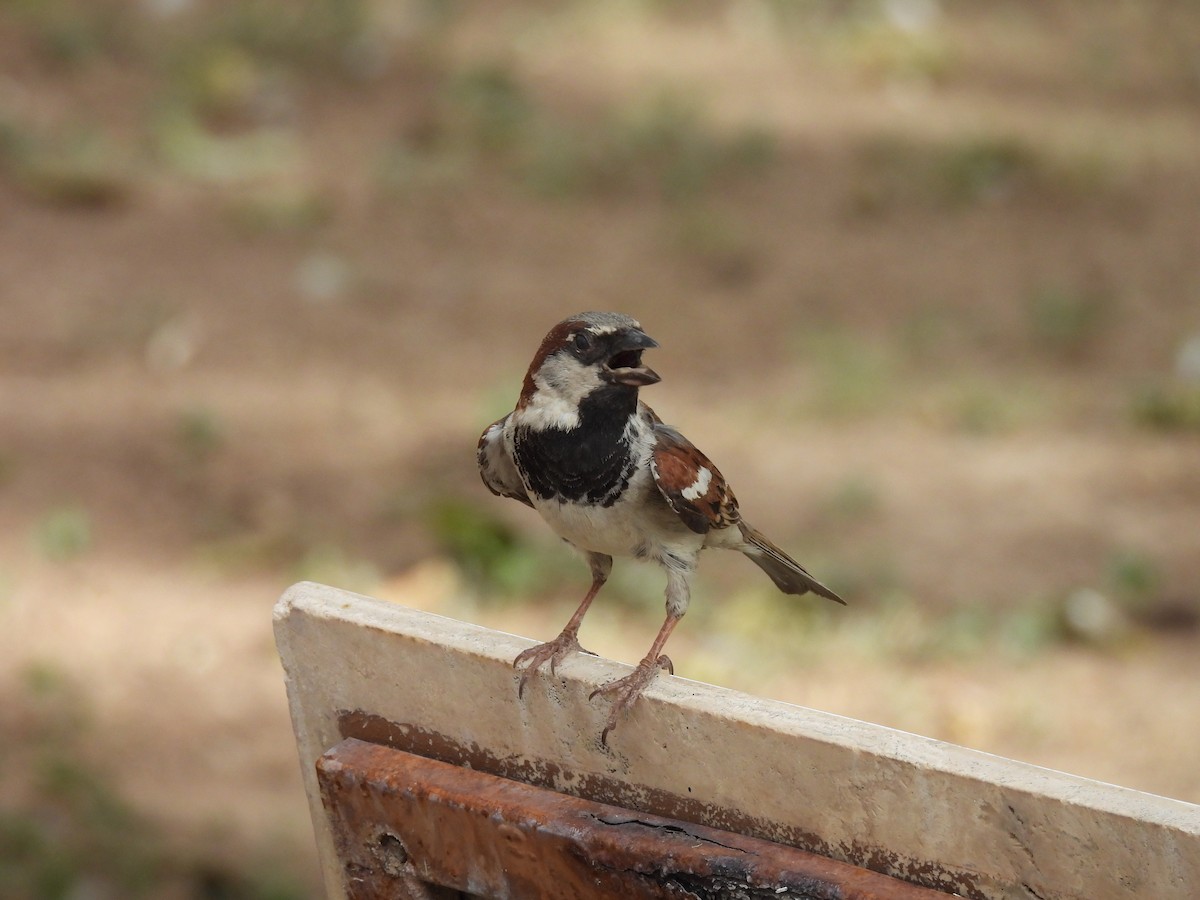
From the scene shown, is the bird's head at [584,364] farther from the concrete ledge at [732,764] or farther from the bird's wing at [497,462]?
the concrete ledge at [732,764]

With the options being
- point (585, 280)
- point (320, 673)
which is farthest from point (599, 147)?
point (320, 673)

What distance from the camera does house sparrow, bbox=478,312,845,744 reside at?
2.84 metres

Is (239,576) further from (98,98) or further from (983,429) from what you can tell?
(98,98)

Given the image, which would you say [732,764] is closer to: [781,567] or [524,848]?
[524,848]

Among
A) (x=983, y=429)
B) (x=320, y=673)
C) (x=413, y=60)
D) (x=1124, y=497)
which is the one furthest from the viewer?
(x=413, y=60)

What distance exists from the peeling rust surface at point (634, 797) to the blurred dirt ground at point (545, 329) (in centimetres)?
181

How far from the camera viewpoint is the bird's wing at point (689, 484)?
9.73 ft

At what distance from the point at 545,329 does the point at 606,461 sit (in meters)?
4.59

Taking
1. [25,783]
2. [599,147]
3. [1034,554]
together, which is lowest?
[25,783]

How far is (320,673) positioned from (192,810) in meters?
2.20

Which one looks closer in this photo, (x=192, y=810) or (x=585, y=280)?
(x=192, y=810)

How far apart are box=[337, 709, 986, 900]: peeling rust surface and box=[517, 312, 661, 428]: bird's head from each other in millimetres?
648

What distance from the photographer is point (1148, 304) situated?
770 cm

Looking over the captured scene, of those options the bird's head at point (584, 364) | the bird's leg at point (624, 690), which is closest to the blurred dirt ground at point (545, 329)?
the bird's head at point (584, 364)
